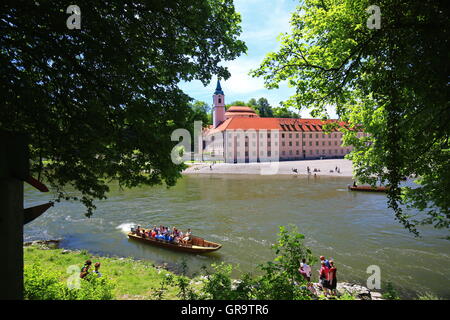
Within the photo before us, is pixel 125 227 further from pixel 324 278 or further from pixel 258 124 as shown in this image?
pixel 258 124

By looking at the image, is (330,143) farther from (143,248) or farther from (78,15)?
(78,15)

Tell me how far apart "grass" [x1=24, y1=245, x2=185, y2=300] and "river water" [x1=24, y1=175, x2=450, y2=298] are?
170cm

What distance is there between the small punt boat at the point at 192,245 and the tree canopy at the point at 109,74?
1104 centimetres

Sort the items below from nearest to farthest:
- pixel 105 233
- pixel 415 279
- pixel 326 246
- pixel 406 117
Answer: pixel 406 117 → pixel 415 279 → pixel 326 246 → pixel 105 233

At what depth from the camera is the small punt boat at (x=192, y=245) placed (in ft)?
58.5

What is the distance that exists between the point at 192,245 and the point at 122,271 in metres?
5.26

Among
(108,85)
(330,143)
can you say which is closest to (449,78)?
(108,85)

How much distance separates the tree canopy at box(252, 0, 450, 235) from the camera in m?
4.29

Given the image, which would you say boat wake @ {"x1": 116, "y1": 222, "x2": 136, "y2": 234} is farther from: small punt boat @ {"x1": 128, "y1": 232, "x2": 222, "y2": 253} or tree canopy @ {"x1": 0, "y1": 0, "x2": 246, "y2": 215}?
tree canopy @ {"x1": 0, "y1": 0, "x2": 246, "y2": 215}

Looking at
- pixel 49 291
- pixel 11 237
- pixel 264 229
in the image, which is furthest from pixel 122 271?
pixel 11 237

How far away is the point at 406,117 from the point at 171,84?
5.69m

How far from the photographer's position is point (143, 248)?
1928 cm

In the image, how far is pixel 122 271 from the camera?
1429cm
